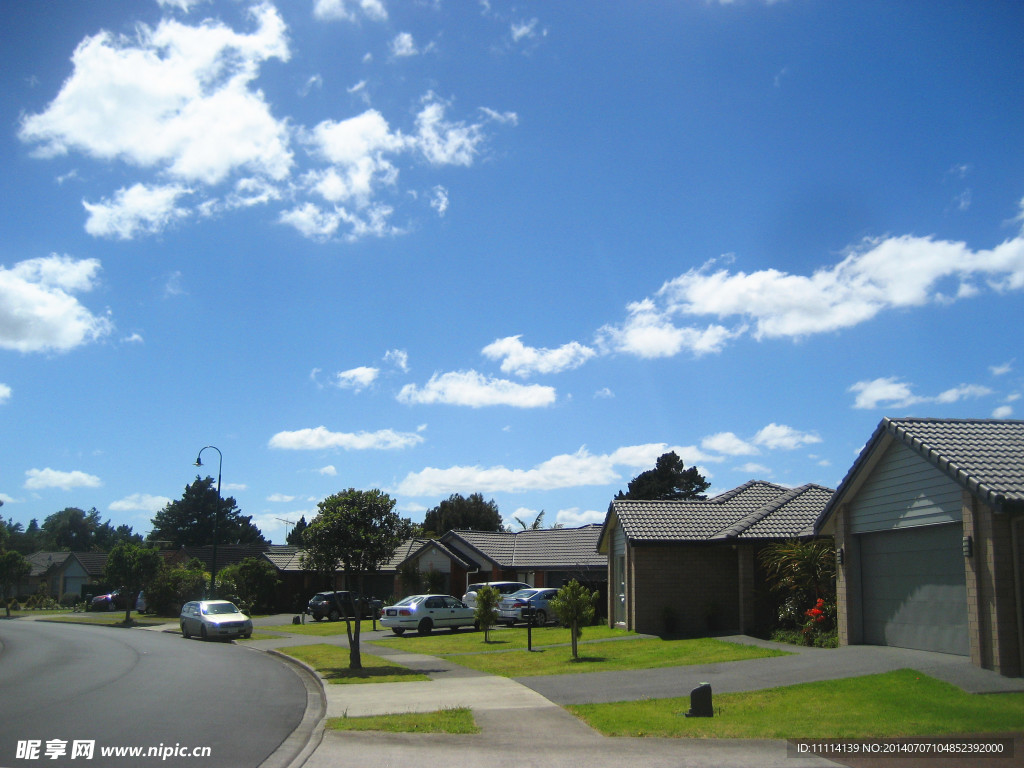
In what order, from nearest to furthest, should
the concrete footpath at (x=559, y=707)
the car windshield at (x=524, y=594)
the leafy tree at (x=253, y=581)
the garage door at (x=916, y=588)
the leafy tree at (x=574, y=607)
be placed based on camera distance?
the concrete footpath at (x=559, y=707) < the garage door at (x=916, y=588) < the leafy tree at (x=574, y=607) < the car windshield at (x=524, y=594) < the leafy tree at (x=253, y=581)

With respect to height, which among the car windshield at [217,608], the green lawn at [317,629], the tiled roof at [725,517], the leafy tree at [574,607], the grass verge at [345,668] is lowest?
the green lawn at [317,629]

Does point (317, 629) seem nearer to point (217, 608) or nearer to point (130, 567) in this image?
point (217, 608)

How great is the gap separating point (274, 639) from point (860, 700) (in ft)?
76.6

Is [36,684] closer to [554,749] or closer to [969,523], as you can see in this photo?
[554,749]

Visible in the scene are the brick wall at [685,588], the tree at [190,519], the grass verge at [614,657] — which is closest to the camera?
the grass verge at [614,657]

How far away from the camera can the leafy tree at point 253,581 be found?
49.7 metres

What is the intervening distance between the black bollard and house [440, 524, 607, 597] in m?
28.4

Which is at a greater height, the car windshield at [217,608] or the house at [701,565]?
the house at [701,565]

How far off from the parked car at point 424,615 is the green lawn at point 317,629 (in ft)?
4.58

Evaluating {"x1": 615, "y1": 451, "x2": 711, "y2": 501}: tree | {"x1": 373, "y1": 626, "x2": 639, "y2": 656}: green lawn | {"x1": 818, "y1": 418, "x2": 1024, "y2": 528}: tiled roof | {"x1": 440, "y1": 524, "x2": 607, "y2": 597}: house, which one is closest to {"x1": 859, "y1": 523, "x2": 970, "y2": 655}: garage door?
{"x1": 818, "y1": 418, "x2": 1024, "y2": 528}: tiled roof

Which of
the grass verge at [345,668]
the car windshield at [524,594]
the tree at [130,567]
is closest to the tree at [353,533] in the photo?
the grass verge at [345,668]

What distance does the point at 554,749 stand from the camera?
10273 mm

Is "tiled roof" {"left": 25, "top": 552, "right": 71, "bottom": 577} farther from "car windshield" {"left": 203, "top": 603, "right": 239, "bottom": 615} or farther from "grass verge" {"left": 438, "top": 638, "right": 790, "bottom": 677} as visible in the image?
"grass verge" {"left": 438, "top": 638, "right": 790, "bottom": 677}

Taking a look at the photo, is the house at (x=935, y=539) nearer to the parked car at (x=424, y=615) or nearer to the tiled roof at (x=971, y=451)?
the tiled roof at (x=971, y=451)
